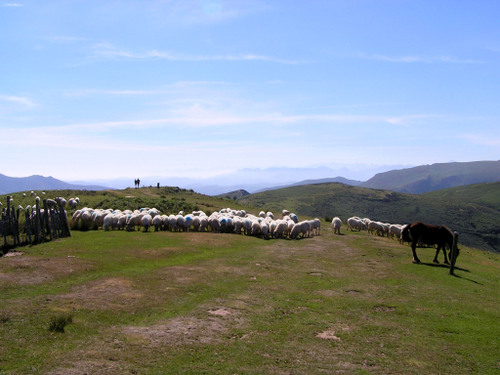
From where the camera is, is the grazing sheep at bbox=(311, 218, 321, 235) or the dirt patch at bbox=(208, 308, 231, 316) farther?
the grazing sheep at bbox=(311, 218, 321, 235)

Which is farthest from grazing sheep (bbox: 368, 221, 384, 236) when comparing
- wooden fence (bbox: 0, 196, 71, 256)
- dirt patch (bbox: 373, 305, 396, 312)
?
wooden fence (bbox: 0, 196, 71, 256)

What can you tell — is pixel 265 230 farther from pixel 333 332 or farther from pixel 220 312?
pixel 333 332

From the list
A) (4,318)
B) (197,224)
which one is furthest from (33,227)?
(4,318)

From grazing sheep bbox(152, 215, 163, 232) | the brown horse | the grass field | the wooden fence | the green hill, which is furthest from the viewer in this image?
the green hill

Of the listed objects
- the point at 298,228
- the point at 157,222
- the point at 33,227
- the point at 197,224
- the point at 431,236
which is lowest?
A: the point at 298,228

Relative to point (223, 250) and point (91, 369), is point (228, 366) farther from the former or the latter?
point (223, 250)

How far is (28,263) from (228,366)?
12.6 metres

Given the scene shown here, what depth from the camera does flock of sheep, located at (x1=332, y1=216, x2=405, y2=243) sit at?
34191mm

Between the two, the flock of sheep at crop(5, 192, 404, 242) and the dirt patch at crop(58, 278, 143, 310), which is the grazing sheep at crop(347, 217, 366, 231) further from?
the dirt patch at crop(58, 278, 143, 310)

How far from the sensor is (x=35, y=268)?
1606cm

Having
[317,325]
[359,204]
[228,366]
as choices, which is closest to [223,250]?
[317,325]

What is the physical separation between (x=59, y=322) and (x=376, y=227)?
3239cm

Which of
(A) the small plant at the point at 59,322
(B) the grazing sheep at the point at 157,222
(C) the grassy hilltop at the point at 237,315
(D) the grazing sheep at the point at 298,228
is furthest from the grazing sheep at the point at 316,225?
(A) the small plant at the point at 59,322

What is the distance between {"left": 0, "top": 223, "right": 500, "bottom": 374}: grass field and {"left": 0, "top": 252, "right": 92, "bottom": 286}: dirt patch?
7 cm
